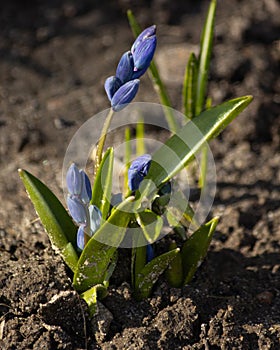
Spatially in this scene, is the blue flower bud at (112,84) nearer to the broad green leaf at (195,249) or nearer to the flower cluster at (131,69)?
the flower cluster at (131,69)

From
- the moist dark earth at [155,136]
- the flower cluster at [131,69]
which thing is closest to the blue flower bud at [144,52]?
the flower cluster at [131,69]

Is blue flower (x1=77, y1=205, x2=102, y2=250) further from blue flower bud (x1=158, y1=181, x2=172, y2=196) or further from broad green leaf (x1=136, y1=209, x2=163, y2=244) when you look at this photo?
blue flower bud (x1=158, y1=181, x2=172, y2=196)

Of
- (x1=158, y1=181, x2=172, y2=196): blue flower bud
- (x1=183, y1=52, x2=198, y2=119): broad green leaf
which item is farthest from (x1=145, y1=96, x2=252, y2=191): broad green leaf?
(x1=183, y1=52, x2=198, y2=119): broad green leaf

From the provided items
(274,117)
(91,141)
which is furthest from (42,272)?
(274,117)

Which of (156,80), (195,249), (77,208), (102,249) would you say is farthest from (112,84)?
(156,80)

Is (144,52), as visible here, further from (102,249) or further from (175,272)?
(175,272)

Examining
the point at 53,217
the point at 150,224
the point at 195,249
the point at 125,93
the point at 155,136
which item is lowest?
the point at 155,136

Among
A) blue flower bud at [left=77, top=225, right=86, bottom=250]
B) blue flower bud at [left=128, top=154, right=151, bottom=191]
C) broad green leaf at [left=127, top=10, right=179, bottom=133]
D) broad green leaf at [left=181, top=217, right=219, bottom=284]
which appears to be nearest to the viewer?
blue flower bud at [left=128, top=154, right=151, bottom=191]

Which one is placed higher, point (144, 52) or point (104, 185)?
point (144, 52)
